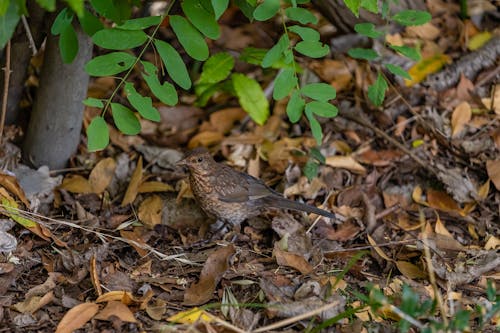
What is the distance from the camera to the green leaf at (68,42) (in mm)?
4430

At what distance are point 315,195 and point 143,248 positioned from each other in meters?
1.39

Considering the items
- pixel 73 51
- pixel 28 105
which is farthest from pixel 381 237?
pixel 28 105

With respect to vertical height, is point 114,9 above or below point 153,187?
above

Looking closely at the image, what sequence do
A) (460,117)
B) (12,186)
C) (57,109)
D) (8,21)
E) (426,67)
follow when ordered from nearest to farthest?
(8,21), (12,186), (57,109), (460,117), (426,67)

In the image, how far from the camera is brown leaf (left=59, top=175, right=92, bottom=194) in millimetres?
5465

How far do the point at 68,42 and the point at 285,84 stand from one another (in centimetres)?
127

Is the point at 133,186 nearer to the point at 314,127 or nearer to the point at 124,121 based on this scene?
the point at 124,121

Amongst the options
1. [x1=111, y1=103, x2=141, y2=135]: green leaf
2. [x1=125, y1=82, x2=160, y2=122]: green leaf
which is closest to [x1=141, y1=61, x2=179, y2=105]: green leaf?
[x1=125, y1=82, x2=160, y2=122]: green leaf

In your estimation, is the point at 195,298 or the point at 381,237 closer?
the point at 195,298

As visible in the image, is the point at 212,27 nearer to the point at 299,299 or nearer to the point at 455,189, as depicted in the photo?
the point at 299,299

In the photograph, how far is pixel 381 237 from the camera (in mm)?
5309

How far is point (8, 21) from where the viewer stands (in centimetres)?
368

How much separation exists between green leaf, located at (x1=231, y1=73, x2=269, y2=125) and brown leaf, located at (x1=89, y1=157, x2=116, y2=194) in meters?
Answer: 1.07

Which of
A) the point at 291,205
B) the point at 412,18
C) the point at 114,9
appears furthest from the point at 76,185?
the point at 412,18
